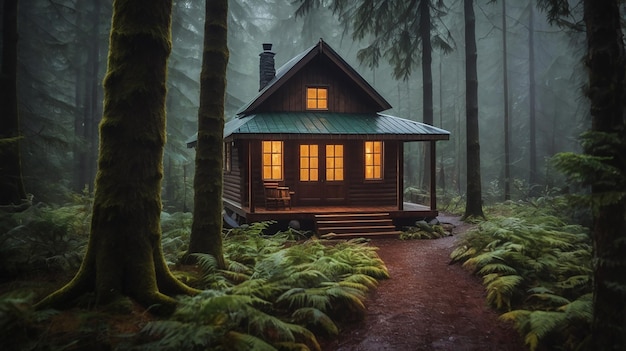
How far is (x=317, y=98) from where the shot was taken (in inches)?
632

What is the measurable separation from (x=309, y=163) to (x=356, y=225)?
3523 mm

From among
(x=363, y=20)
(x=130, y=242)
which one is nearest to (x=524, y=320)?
(x=130, y=242)

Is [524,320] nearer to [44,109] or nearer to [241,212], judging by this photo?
[241,212]

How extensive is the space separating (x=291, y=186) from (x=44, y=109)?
1526cm

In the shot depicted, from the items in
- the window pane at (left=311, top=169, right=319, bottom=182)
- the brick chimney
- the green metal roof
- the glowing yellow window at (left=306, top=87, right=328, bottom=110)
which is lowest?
the window pane at (left=311, top=169, right=319, bottom=182)

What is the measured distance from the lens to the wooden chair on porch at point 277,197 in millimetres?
13704

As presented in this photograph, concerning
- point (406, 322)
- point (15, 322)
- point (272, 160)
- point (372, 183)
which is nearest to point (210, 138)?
point (15, 322)

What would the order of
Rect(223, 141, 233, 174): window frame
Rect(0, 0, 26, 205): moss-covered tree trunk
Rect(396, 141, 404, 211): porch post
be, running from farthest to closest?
Rect(223, 141, 233, 174): window frame → Rect(396, 141, 404, 211): porch post → Rect(0, 0, 26, 205): moss-covered tree trunk

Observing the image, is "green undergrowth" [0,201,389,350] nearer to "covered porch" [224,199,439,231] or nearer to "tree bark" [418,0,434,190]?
"covered porch" [224,199,439,231]

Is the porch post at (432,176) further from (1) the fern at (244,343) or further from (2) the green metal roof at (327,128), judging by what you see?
(1) the fern at (244,343)

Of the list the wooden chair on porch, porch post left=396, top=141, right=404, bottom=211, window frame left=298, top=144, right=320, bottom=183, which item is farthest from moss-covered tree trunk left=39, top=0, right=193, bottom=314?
window frame left=298, top=144, right=320, bottom=183

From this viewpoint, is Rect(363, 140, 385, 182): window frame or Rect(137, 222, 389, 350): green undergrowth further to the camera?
Rect(363, 140, 385, 182): window frame

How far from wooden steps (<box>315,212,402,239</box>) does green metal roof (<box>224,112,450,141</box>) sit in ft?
8.73

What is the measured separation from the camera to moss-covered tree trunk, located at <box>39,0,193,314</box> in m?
4.81
